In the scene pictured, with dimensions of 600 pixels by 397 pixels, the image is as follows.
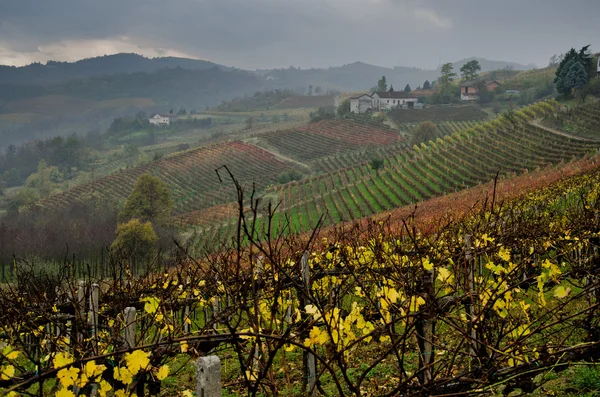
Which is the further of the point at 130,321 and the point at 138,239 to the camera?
the point at 138,239

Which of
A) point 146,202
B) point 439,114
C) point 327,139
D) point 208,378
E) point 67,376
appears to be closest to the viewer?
point 208,378

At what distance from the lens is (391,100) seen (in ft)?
352

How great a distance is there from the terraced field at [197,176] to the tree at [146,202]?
10.9 m

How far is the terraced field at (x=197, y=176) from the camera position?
6103 centimetres

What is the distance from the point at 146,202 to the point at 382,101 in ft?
243

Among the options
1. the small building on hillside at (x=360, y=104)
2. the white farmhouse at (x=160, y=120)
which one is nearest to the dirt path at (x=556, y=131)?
the small building on hillside at (x=360, y=104)

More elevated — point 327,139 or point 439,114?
point 439,114

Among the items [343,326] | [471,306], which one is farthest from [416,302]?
[471,306]

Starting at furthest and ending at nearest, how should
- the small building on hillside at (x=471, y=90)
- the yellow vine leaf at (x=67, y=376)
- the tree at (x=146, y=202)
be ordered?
the small building on hillside at (x=471, y=90)
the tree at (x=146, y=202)
the yellow vine leaf at (x=67, y=376)

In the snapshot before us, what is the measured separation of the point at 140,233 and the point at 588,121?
44.3m

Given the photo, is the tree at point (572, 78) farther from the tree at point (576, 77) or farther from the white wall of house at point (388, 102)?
the white wall of house at point (388, 102)

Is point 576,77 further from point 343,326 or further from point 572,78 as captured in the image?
point 343,326

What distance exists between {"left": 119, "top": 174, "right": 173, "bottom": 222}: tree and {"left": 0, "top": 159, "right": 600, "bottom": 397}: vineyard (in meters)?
32.8

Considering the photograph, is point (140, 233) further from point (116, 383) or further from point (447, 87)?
point (447, 87)
